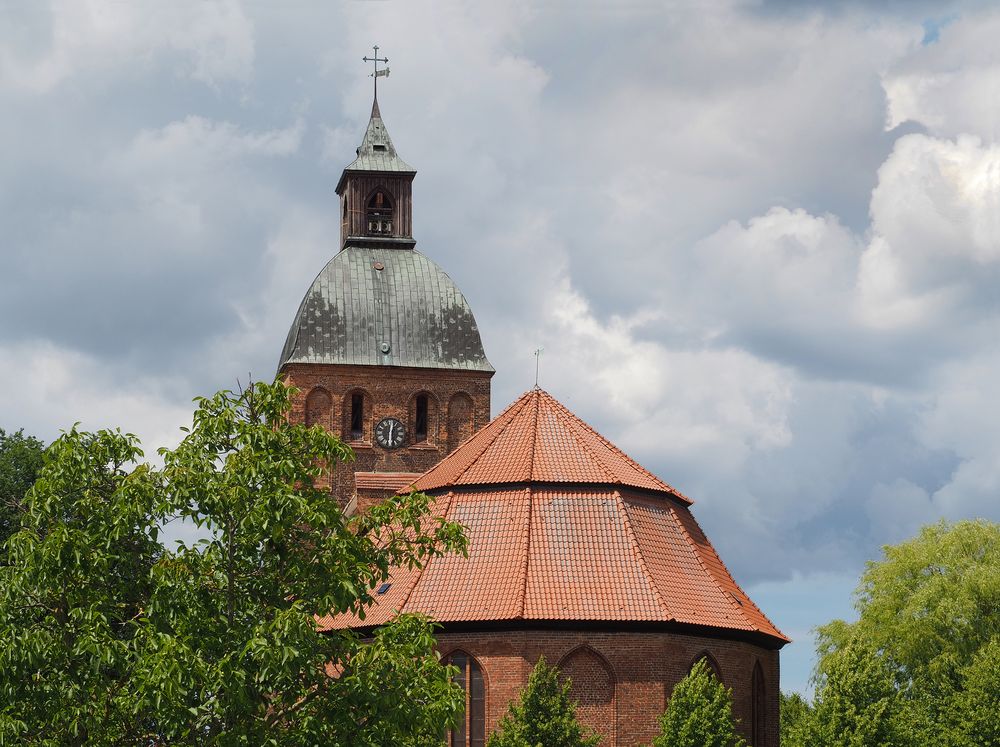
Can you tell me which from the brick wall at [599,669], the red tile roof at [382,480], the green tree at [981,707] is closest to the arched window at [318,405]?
the red tile roof at [382,480]

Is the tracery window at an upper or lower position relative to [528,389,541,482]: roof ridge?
upper

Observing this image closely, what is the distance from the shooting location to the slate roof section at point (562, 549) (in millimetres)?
39938

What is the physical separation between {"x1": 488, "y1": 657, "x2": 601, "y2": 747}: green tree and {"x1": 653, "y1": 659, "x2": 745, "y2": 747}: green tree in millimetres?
1619

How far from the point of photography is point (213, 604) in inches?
895

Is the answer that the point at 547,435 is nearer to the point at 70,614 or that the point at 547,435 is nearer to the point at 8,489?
the point at 8,489

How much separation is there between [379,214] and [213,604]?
40289 millimetres

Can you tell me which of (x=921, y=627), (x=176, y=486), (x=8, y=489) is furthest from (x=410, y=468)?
(x=176, y=486)

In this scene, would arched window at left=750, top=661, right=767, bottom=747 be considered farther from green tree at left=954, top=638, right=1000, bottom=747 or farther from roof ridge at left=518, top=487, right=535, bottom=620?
roof ridge at left=518, top=487, right=535, bottom=620

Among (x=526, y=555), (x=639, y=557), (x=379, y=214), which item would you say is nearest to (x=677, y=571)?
(x=639, y=557)

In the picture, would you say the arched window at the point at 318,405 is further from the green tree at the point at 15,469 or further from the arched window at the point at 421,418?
the green tree at the point at 15,469

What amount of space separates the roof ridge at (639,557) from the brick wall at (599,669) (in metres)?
0.59

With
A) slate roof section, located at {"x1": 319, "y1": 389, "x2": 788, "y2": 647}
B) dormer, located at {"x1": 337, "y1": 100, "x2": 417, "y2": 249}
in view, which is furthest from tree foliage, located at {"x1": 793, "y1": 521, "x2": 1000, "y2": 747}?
dormer, located at {"x1": 337, "y1": 100, "x2": 417, "y2": 249}

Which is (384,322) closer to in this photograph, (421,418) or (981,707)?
(421,418)

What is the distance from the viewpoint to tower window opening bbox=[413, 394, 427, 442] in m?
58.6
